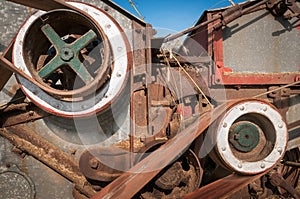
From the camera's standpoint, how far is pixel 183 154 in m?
2.26

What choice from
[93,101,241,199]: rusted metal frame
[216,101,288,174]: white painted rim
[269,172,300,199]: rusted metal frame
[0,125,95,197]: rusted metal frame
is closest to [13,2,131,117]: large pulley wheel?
[0,125,95,197]: rusted metal frame

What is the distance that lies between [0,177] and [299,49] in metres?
2.95

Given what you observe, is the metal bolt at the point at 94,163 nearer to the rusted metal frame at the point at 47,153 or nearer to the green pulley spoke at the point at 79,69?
the rusted metal frame at the point at 47,153

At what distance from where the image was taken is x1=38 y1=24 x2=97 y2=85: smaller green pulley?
200 cm

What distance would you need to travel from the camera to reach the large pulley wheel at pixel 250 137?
6.78ft

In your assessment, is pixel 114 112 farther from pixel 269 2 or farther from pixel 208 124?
pixel 269 2

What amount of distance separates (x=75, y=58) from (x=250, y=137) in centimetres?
137

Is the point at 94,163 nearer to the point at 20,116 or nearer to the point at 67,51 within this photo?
the point at 20,116

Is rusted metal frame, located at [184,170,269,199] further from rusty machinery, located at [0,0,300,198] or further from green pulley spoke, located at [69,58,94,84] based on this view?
green pulley spoke, located at [69,58,94,84]

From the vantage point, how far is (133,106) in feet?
7.79

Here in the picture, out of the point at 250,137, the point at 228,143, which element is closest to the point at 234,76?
the point at 250,137

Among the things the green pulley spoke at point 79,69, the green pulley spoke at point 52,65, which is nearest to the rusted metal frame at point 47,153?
the green pulley spoke at point 52,65

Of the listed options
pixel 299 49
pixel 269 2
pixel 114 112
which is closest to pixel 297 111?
pixel 299 49

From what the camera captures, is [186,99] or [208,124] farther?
[186,99]
